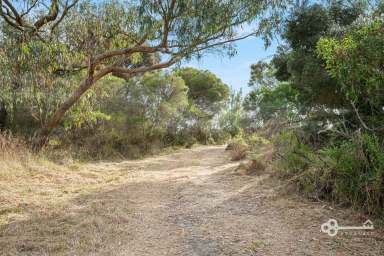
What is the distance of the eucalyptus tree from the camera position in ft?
18.8

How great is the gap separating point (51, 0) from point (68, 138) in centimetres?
464

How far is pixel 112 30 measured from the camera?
7.31 m

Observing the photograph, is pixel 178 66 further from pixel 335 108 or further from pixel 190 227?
pixel 190 227

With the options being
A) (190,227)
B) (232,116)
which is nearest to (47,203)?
(190,227)

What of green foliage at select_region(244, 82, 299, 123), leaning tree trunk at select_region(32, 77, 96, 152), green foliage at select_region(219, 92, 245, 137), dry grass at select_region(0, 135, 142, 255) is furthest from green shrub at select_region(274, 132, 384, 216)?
green foliage at select_region(219, 92, 245, 137)

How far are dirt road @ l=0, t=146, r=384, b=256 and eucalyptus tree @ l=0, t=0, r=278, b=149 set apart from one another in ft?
10.3

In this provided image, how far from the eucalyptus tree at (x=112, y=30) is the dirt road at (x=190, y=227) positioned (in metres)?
3.14

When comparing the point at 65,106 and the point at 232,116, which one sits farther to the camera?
the point at 232,116

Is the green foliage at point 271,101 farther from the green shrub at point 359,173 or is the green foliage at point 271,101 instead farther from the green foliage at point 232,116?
the green shrub at point 359,173

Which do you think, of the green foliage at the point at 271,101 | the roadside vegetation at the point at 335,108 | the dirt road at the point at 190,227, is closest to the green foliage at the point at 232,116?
the green foliage at the point at 271,101

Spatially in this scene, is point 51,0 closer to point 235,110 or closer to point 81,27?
point 81,27

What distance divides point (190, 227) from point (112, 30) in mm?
5871

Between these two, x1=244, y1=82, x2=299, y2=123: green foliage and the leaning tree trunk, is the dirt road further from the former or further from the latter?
x1=244, y1=82, x2=299, y2=123: green foliage

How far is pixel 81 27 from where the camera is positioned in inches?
268
